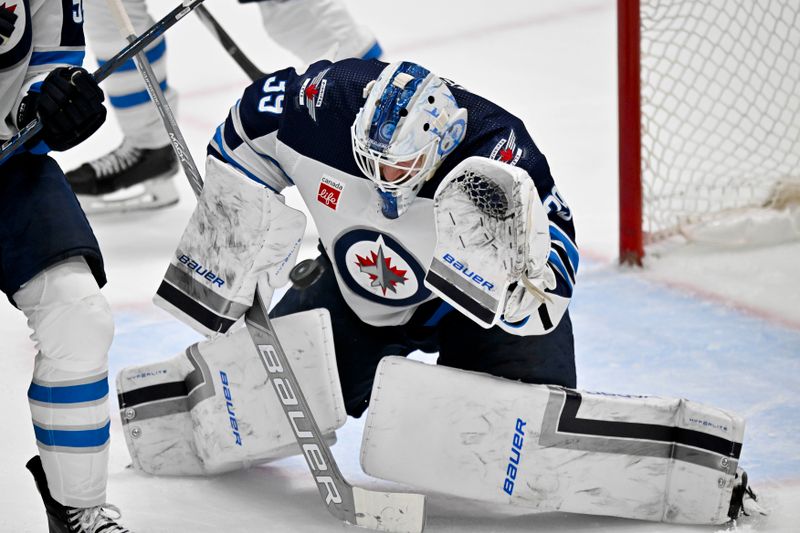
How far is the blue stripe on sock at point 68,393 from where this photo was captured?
211 centimetres

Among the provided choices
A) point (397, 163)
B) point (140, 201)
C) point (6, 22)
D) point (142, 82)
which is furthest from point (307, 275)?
point (140, 201)

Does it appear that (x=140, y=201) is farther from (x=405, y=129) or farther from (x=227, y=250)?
(x=405, y=129)

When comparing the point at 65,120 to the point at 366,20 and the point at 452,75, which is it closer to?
the point at 452,75

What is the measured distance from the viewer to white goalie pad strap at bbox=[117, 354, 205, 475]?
2604 mm

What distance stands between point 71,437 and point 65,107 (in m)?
0.54

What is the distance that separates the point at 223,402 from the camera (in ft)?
8.35

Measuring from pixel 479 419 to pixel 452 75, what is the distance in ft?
10.7

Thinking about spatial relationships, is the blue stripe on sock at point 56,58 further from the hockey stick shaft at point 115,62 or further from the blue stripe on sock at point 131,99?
the blue stripe on sock at point 131,99

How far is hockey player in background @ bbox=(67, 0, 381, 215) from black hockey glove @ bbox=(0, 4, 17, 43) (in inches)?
72.6

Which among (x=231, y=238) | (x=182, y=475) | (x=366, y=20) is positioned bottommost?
(x=366, y=20)

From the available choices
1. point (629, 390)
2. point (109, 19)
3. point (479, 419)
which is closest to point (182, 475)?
point (479, 419)

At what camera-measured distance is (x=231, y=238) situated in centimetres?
239

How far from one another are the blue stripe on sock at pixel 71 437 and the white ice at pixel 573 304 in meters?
0.29

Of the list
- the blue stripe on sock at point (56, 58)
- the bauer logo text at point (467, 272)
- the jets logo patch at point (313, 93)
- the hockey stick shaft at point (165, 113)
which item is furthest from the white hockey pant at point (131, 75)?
the bauer logo text at point (467, 272)
